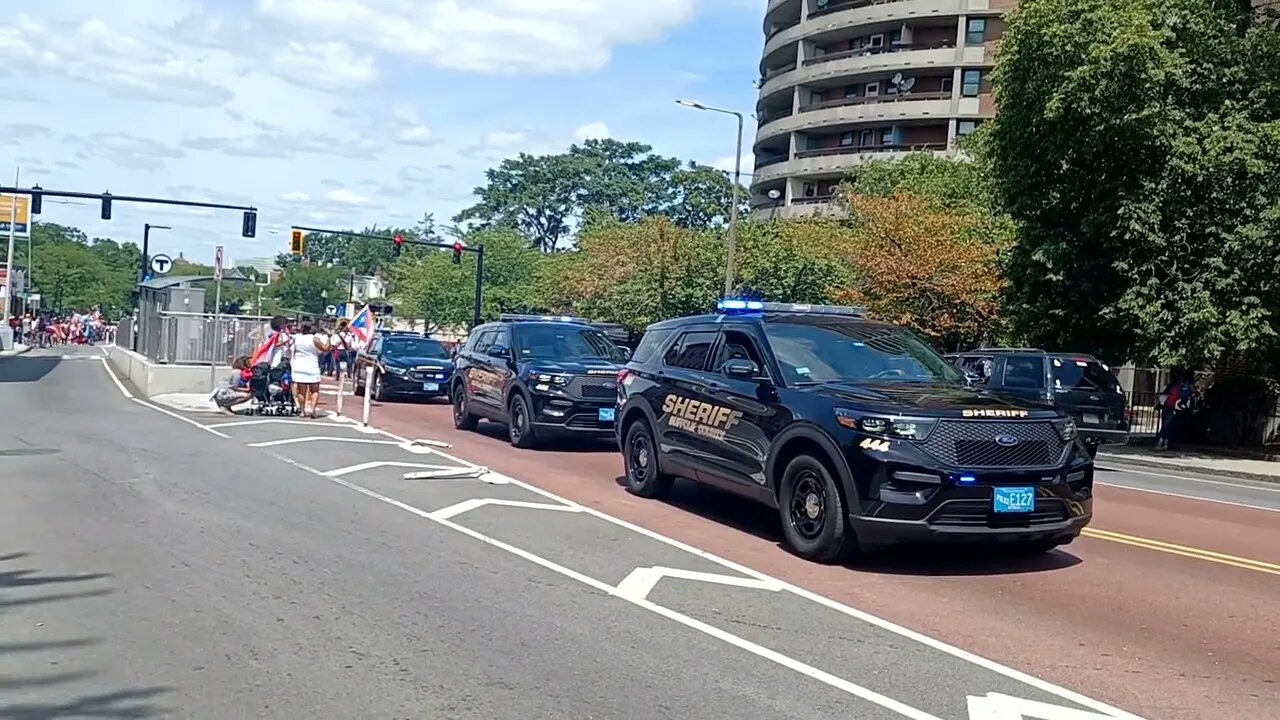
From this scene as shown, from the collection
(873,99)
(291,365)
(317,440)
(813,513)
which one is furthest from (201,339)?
(873,99)

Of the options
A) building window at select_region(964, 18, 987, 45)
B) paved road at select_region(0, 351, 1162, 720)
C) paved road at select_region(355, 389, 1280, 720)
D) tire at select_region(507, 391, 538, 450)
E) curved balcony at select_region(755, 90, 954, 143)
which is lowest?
paved road at select_region(0, 351, 1162, 720)

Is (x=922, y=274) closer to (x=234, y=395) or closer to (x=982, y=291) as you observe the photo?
(x=982, y=291)

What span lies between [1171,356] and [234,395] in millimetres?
17704

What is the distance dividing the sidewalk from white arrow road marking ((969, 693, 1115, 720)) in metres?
17.0

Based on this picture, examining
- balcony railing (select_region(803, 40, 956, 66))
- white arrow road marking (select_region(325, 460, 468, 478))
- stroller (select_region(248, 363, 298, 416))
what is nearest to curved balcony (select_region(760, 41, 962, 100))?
balcony railing (select_region(803, 40, 956, 66))

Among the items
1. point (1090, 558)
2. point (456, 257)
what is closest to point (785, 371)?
point (1090, 558)

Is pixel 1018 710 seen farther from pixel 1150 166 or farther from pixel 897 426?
pixel 1150 166

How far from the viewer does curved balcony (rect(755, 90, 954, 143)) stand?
203 feet

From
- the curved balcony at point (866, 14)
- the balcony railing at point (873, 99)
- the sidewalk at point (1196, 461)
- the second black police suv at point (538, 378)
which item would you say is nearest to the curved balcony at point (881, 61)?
the balcony railing at point (873, 99)

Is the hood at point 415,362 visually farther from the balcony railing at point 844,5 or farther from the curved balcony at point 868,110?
the balcony railing at point 844,5

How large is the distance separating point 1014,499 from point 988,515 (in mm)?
216

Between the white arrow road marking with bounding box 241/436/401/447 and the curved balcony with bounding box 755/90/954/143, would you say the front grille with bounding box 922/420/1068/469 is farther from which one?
the curved balcony with bounding box 755/90/954/143

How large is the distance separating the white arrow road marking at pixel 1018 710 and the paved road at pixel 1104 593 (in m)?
0.31

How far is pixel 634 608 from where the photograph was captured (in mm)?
7516
